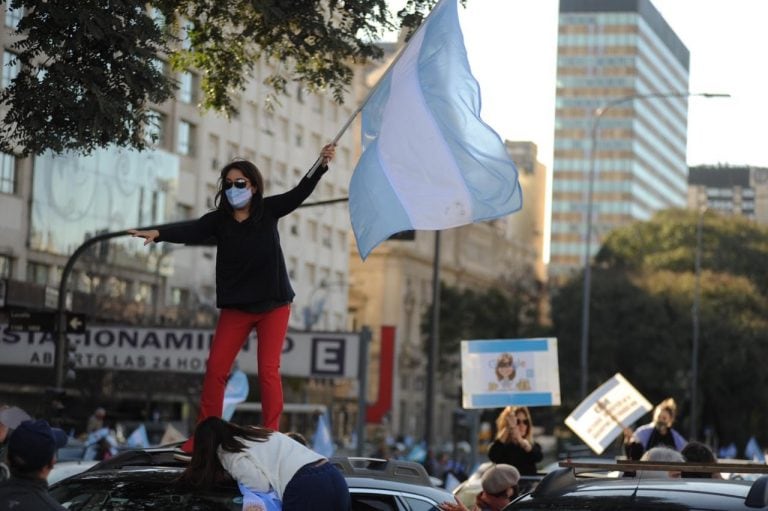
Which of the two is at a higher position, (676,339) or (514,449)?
(676,339)

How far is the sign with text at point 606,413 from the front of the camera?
58.7 feet

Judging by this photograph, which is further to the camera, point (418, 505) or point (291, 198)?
point (291, 198)

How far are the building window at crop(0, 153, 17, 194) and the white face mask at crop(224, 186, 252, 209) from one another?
1655 inches

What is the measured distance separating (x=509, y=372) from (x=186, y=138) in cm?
5055

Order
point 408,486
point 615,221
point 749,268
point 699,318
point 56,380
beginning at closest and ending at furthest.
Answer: point 408,486
point 56,380
point 699,318
point 749,268
point 615,221

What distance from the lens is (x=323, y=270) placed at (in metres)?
84.6

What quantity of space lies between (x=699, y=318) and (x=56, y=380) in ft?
188

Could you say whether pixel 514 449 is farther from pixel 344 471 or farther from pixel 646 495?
pixel 646 495

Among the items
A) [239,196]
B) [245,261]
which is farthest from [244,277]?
[239,196]

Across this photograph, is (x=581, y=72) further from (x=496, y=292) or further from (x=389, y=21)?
(x=389, y=21)

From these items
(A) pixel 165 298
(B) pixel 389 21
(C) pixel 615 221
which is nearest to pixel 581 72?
(C) pixel 615 221

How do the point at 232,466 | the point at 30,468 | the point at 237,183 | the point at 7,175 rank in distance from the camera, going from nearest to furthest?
1. the point at 30,468
2. the point at 232,466
3. the point at 237,183
4. the point at 7,175

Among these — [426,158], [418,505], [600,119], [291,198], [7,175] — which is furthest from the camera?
[600,119]

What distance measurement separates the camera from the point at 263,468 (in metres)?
6.64
